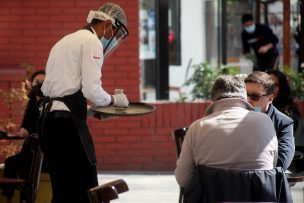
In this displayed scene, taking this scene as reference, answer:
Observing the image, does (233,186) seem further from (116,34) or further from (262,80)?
(116,34)

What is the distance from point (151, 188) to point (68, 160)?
3.03 m

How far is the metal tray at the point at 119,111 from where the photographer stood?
19.8 ft

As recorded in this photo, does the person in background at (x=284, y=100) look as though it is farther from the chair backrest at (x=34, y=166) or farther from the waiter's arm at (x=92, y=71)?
the chair backrest at (x=34, y=166)

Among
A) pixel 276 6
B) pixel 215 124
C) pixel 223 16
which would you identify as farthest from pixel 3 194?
pixel 276 6

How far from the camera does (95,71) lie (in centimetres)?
601

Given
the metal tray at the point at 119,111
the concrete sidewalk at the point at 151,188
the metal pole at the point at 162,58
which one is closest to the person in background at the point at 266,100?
the metal tray at the point at 119,111

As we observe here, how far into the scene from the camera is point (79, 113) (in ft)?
20.1

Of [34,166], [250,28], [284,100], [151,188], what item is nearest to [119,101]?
[34,166]

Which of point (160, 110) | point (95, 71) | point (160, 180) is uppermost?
point (95, 71)

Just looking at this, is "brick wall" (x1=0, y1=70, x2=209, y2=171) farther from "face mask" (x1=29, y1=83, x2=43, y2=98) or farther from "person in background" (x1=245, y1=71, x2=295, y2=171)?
"person in background" (x1=245, y1=71, x2=295, y2=171)

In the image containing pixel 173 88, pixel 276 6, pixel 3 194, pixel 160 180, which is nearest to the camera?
pixel 3 194

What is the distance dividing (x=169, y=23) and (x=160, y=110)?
1.59 meters

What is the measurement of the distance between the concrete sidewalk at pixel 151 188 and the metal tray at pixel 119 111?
213cm

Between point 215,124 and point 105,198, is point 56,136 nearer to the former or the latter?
point 215,124
